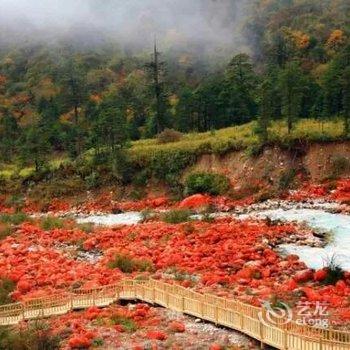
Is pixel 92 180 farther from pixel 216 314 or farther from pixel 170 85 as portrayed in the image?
pixel 170 85

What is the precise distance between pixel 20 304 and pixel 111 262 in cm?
763

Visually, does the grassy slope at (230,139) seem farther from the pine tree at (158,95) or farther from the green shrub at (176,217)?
the green shrub at (176,217)

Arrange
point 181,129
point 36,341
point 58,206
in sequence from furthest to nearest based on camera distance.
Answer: point 181,129 → point 58,206 → point 36,341

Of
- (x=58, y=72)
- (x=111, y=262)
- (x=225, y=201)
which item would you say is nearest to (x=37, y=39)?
(x=58, y=72)

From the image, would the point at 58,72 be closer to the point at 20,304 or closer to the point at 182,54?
the point at 182,54

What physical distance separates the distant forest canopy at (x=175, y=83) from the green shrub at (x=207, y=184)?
600 centimetres

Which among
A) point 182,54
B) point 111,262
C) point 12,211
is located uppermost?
point 182,54

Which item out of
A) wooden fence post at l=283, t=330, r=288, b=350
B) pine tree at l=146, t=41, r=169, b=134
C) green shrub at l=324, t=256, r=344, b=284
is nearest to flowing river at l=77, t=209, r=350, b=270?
green shrub at l=324, t=256, r=344, b=284

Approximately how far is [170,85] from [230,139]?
50.8 metres

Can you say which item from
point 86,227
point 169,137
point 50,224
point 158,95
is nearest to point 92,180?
point 169,137

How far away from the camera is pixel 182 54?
4786 inches

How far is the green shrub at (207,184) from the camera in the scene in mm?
57000

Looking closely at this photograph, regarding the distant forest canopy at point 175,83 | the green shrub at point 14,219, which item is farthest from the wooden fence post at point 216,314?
the distant forest canopy at point 175,83

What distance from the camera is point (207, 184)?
57.8 metres
